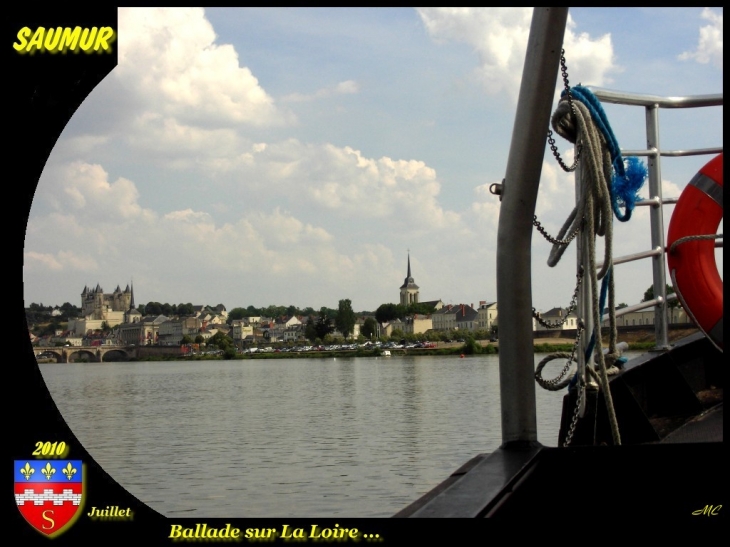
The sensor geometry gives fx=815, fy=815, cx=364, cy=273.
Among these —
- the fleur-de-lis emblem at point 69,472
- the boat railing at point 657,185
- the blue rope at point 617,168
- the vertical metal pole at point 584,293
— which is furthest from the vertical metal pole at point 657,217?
the fleur-de-lis emblem at point 69,472

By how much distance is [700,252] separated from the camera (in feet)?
12.4

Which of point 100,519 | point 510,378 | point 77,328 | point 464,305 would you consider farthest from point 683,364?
point 77,328

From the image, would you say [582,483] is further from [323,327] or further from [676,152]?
[323,327]

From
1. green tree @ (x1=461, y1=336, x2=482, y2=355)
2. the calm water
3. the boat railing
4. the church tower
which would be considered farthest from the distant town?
the boat railing

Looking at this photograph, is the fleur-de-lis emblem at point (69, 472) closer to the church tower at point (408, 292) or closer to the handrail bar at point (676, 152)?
the handrail bar at point (676, 152)

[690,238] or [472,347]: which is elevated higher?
[690,238]

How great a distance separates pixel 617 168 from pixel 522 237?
2.69 ft

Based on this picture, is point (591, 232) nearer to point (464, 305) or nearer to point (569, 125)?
point (569, 125)

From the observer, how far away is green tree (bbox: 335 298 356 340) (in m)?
118

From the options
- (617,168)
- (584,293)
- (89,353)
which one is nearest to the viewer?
(584,293)

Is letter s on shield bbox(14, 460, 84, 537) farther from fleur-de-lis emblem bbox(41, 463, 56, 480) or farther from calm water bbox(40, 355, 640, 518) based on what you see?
calm water bbox(40, 355, 640, 518)

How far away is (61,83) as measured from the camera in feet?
7.25

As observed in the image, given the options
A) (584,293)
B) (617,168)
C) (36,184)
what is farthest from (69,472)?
(617,168)
